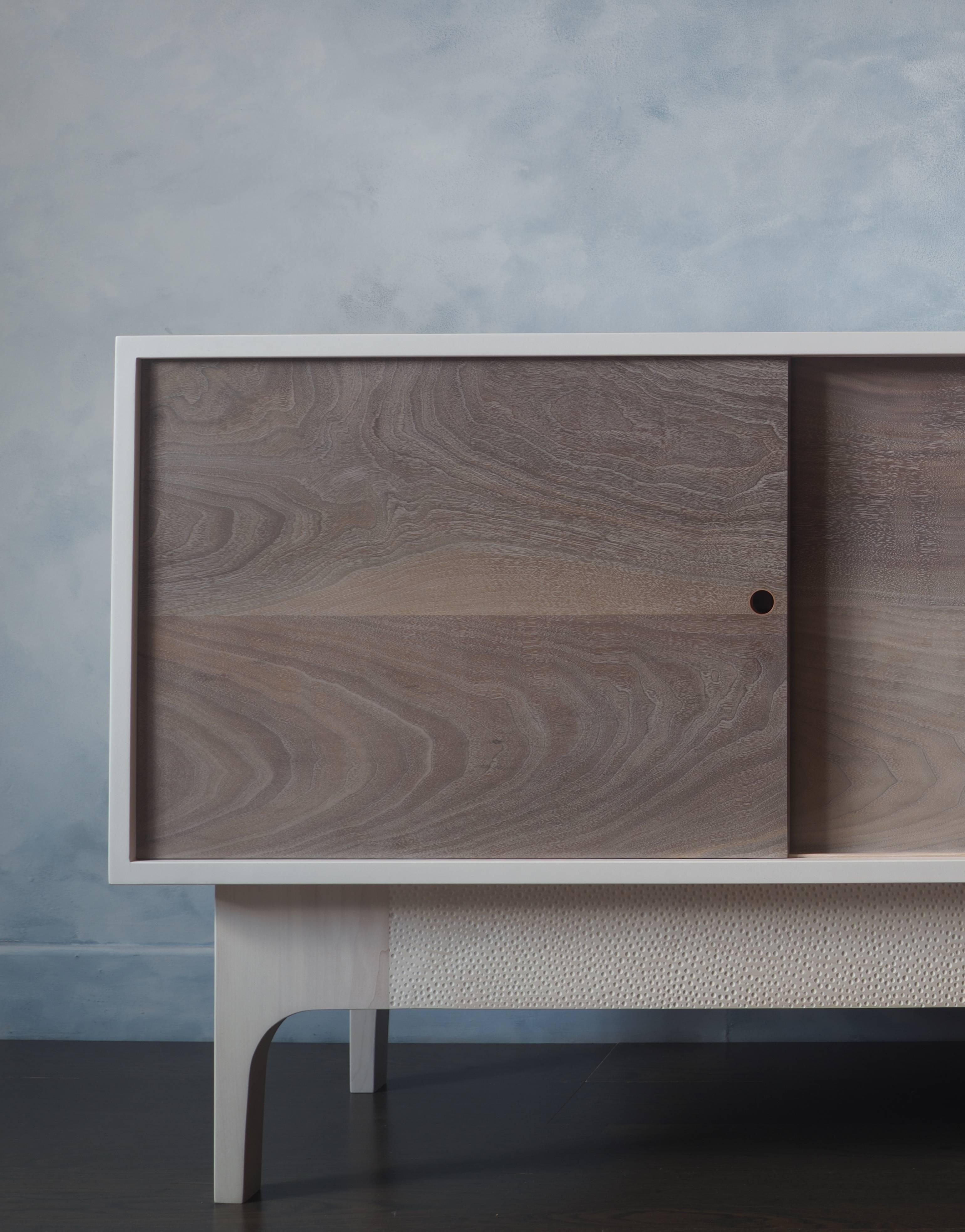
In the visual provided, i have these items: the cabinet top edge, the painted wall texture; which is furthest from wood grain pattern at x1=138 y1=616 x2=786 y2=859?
the painted wall texture

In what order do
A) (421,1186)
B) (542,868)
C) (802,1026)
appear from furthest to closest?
(802,1026) < (421,1186) < (542,868)

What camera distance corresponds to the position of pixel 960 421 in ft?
2.78

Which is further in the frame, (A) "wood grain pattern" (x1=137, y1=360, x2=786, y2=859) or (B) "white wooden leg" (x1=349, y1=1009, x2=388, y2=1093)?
(B) "white wooden leg" (x1=349, y1=1009, x2=388, y2=1093)

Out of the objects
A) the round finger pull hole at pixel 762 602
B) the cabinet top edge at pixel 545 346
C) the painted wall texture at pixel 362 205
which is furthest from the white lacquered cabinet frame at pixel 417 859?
the painted wall texture at pixel 362 205

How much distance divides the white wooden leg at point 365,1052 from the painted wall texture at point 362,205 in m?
0.32

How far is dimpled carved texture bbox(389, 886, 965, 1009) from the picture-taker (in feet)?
2.79

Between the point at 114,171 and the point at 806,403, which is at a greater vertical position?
the point at 114,171

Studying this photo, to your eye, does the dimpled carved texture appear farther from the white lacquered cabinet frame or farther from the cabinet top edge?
the cabinet top edge

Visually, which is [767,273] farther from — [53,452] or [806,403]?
[53,452]

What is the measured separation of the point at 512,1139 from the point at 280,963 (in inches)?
14.0

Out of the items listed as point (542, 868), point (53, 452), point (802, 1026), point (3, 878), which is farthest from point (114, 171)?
point (802, 1026)

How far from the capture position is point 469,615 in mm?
823

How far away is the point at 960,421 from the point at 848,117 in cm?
76

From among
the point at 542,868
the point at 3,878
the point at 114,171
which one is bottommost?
the point at 3,878
